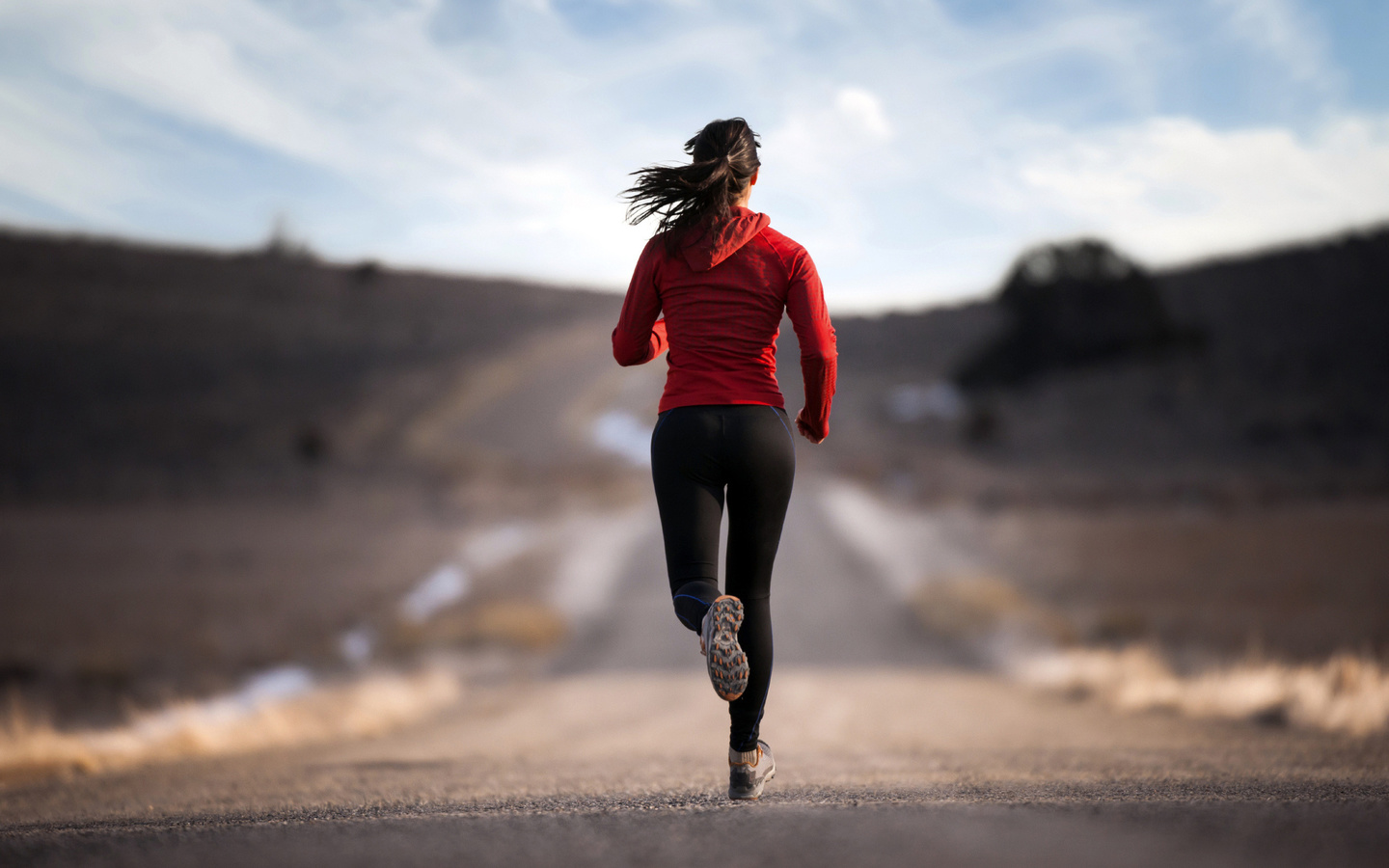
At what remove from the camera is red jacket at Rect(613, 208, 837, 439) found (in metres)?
3.10

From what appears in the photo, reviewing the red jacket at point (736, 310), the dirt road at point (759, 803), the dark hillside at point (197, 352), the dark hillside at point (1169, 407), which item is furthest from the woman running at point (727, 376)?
the dark hillside at point (197, 352)

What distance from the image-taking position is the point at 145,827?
2.70m

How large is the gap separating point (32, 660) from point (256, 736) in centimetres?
1032

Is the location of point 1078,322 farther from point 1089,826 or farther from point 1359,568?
point 1089,826

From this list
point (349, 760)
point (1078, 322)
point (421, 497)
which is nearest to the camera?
point (349, 760)

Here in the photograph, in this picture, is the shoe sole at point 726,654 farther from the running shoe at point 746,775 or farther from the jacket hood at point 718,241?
the jacket hood at point 718,241

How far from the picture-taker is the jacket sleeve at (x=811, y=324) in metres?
3.11

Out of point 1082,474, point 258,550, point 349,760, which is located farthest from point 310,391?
point 349,760

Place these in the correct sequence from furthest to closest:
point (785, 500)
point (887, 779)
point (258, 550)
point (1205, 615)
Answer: point (258, 550) → point (1205, 615) → point (887, 779) → point (785, 500)

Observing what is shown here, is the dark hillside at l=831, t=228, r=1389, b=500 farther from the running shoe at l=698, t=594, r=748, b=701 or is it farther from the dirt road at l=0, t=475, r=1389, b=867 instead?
the running shoe at l=698, t=594, r=748, b=701

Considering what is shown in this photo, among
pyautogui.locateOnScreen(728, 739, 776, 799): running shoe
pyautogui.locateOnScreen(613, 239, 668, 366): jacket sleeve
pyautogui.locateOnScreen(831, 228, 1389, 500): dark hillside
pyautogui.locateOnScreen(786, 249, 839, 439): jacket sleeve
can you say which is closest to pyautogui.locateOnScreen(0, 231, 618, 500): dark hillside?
pyautogui.locateOnScreen(831, 228, 1389, 500): dark hillside

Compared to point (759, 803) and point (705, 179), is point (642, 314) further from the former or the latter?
point (759, 803)

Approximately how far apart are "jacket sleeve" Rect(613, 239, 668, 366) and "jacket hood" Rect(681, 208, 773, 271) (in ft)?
0.43

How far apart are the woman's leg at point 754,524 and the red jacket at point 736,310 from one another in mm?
109
